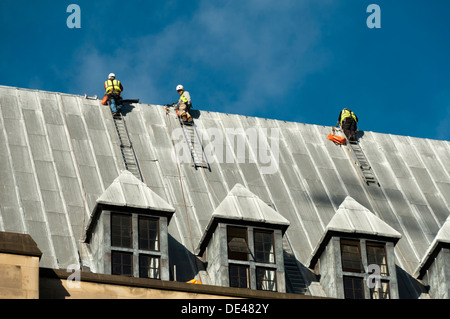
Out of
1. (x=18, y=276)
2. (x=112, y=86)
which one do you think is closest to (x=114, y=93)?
(x=112, y=86)

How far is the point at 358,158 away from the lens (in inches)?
2240

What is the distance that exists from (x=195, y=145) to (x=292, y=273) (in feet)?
34.5

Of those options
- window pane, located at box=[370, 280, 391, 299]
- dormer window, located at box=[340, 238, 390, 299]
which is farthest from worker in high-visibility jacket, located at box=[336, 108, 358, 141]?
window pane, located at box=[370, 280, 391, 299]

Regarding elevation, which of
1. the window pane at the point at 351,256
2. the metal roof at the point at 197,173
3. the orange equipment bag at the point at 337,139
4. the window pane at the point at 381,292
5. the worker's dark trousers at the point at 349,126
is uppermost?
the worker's dark trousers at the point at 349,126

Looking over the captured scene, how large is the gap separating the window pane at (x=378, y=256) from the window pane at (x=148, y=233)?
844cm

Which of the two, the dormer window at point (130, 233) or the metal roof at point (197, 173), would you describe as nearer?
the dormer window at point (130, 233)

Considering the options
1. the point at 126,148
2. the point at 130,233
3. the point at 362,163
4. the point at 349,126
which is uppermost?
the point at 349,126

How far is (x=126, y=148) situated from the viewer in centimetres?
5262

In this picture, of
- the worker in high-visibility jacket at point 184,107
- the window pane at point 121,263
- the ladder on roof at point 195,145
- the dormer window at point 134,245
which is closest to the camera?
the window pane at point 121,263

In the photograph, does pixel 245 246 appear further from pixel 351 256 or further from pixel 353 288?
pixel 353 288

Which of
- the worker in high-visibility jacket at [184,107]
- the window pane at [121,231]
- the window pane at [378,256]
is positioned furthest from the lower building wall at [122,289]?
the worker in high-visibility jacket at [184,107]

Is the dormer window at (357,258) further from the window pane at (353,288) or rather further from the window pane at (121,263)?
the window pane at (121,263)

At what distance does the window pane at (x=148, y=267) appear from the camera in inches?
1672
